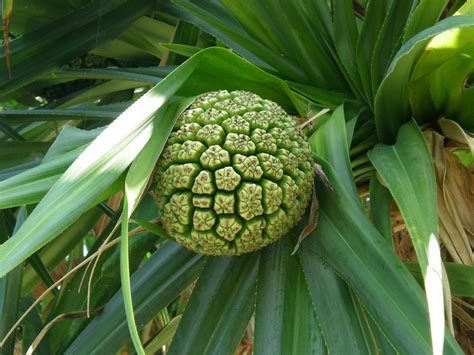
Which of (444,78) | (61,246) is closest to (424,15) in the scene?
(444,78)

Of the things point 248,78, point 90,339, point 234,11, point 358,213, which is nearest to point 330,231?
point 358,213

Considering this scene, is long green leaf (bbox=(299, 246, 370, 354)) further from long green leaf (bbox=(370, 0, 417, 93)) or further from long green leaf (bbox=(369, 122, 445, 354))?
long green leaf (bbox=(370, 0, 417, 93))

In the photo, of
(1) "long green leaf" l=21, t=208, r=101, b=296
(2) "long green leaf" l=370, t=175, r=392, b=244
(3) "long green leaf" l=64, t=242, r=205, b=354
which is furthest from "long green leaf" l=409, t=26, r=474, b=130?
(1) "long green leaf" l=21, t=208, r=101, b=296

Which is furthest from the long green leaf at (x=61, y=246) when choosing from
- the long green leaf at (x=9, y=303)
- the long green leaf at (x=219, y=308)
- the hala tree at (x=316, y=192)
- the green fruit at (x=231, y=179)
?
the green fruit at (x=231, y=179)

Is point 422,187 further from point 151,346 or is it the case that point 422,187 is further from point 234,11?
point 151,346

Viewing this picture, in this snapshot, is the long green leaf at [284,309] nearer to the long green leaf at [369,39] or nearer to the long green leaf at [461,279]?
the long green leaf at [461,279]

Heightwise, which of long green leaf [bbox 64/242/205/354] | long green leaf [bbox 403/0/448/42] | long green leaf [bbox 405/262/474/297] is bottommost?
long green leaf [bbox 405/262/474/297]
